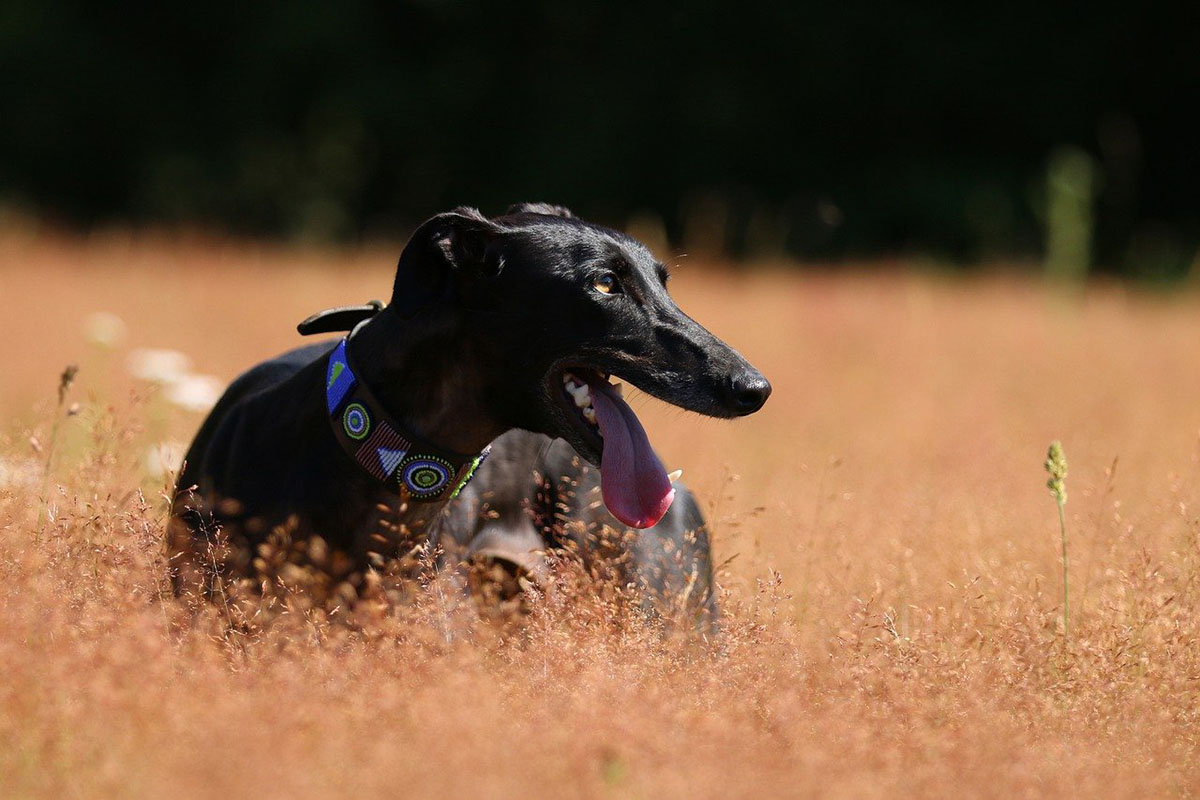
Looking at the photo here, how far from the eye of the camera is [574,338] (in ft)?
10.2

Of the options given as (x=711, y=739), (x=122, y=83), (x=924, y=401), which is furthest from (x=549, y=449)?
(x=122, y=83)

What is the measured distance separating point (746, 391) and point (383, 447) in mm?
796

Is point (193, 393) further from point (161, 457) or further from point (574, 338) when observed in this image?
point (574, 338)

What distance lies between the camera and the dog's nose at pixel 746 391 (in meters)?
3.04

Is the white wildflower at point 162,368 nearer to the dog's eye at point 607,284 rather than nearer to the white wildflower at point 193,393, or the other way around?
the white wildflower at point 193,393

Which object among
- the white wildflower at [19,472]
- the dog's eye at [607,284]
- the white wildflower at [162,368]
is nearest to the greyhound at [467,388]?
the dog's eye at [607,284]

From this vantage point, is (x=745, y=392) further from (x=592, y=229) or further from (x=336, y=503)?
(x=336, y=503)

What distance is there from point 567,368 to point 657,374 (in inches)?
7.9

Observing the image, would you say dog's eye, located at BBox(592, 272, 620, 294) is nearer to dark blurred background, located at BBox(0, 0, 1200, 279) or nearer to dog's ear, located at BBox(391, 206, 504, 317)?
dog's ear, located at BBox(391, 206, 504, 317)

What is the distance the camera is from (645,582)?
3766 millimetres

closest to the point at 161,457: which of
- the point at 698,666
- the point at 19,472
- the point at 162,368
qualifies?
the point at 19,472

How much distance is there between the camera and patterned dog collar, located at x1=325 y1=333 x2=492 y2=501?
123 inches

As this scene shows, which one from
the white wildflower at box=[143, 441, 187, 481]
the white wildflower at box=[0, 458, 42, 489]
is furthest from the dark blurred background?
the white wildflower at box=[0, 458, 42, 489]

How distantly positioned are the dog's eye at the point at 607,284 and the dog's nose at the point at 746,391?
12.9 inches
